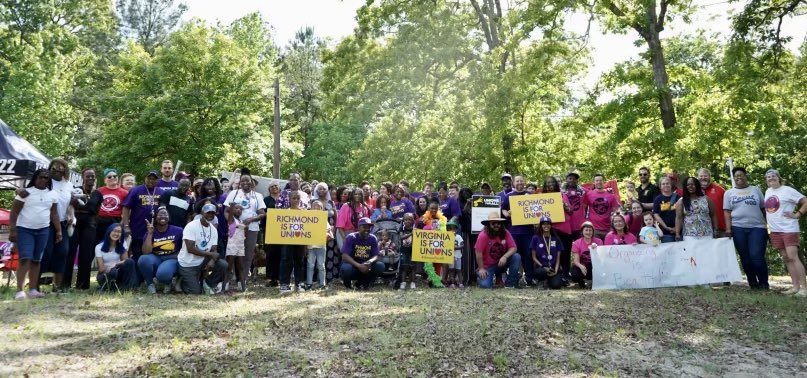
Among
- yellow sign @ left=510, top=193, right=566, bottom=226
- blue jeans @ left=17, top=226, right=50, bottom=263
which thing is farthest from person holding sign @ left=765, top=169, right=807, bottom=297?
blue jeans @ left=17, top=226, right=50, bottom=263

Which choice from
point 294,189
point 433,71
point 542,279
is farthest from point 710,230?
point 433,71

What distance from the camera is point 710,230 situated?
10977mm

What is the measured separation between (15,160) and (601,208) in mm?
11432

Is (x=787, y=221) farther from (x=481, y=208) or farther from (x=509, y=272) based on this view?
(x=481, y=208)

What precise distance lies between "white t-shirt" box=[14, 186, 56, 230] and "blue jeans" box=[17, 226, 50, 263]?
0.25 feet

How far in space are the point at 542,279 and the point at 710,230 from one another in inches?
115

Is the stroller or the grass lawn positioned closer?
the grass lawn

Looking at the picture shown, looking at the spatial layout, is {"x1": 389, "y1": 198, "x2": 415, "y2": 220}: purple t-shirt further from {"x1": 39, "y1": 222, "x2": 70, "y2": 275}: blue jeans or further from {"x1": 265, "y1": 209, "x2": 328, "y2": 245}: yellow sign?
{"x1": 39, "y1": 222, "x2": 70, "y2": 275}: blue jeans

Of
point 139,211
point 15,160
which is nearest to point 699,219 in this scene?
point 139,211

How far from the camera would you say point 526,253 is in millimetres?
12031

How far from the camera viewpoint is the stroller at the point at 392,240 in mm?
11820

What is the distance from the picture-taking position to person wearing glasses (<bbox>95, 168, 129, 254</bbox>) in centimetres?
1050

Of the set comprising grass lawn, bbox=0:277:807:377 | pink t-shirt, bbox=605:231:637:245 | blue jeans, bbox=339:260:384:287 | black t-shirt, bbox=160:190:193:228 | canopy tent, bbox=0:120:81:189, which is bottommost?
grass lawn, bbox=0:277:807:377

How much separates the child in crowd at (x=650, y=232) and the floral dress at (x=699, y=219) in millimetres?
504
